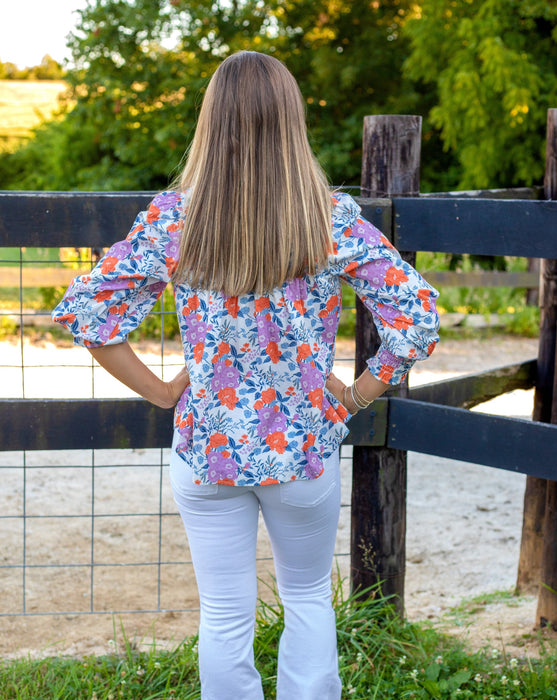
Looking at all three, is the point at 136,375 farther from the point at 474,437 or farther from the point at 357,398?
the point at 474,437

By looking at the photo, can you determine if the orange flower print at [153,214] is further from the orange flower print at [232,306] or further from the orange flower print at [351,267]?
the orange flower print at [351,267]

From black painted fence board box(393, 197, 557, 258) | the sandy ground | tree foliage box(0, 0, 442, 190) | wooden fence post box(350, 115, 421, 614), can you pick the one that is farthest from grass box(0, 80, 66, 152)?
black painted fence board box(393, 197, 557, 258)

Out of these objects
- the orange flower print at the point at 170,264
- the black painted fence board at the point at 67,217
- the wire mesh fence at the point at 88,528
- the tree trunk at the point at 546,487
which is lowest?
the wire mesh fence at the point at 88,528

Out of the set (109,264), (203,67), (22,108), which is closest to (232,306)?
(109,264)

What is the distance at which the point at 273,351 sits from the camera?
1803 millimetres

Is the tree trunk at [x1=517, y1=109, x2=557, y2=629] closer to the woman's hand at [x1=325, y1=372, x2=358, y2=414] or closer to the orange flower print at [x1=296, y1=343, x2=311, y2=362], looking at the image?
the woman's hand at [x1=325, y1=372, x2=358, y2=414]

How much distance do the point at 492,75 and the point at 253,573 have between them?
9.32 meters

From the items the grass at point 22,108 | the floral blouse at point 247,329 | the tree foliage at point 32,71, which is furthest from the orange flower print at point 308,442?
the tree foliage at point 32,71

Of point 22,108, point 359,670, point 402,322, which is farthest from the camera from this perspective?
point 22,108

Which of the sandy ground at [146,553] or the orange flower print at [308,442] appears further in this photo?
the sandy ground at [146,553]

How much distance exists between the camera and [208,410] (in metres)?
1.83

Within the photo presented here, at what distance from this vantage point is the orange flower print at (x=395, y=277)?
1.88 metres

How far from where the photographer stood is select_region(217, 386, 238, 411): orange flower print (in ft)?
5.96

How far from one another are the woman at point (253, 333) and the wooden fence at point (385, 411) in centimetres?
74
